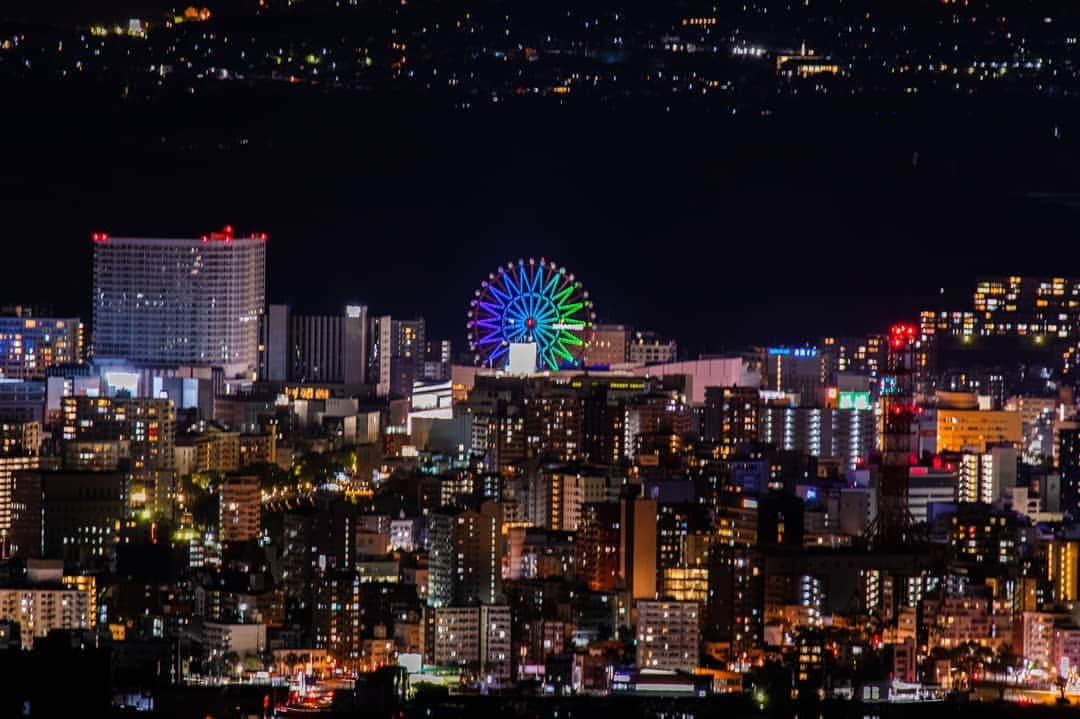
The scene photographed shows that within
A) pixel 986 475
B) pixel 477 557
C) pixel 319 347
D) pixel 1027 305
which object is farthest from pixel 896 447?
pixel 319 347

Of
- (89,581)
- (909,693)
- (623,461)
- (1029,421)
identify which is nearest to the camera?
(909,693)

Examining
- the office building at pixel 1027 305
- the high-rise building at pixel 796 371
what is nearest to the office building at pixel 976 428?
the high-rise building at pixel 796 371

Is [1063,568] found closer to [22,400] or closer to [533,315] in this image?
[22,400]

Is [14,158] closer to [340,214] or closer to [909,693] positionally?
[340,214]

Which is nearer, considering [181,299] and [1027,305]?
[1027,305]

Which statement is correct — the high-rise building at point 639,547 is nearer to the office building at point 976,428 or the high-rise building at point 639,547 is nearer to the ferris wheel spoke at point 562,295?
the office building at point 976,428

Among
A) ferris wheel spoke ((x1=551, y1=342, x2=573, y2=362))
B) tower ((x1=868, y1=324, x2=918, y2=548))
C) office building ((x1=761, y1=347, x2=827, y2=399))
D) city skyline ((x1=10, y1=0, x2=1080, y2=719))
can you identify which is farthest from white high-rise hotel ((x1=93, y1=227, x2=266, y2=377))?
tower ((x1=868, y1=324, x2=918, y2=548))

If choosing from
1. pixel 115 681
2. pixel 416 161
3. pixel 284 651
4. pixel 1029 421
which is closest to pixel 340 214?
pixel 416 161
